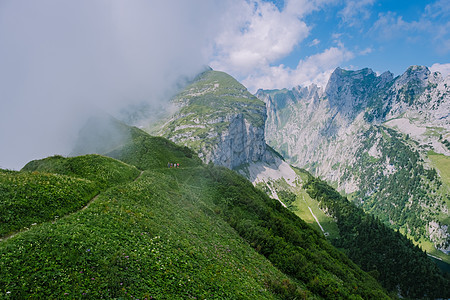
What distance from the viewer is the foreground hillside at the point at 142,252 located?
43.7 ft

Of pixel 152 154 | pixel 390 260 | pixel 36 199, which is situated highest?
pixel 152 154

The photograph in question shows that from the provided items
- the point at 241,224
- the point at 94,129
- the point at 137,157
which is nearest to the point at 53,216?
the point at 241,224

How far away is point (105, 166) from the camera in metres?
44.5

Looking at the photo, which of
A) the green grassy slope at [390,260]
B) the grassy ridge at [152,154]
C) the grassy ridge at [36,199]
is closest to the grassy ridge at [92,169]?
the grassy ridge at [36,199]

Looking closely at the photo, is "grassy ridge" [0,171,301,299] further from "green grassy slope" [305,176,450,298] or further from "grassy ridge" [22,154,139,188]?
"green grassy slope" [305,176,450,298]

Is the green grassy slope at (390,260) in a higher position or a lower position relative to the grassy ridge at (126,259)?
lower

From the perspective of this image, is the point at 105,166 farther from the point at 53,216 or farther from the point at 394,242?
the point at 394,242

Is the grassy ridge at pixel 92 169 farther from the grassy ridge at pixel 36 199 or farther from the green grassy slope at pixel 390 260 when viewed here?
the green grassy slope at pixel 390 260

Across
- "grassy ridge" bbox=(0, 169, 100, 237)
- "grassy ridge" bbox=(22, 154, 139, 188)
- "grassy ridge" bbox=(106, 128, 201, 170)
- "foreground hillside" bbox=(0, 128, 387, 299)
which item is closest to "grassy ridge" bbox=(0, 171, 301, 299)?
"foreground hillside" bbox=(0, 128, 387, 299)

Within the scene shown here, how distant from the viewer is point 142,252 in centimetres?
1858

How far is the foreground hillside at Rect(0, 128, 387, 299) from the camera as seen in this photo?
13.3 metres

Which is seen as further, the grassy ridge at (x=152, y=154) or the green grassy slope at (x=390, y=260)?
the green grassy slope at (x=390, y=260)

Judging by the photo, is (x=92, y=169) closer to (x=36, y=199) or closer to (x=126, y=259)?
(x=36, y=199)

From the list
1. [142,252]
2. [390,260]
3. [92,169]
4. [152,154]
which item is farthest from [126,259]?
[390,260]
